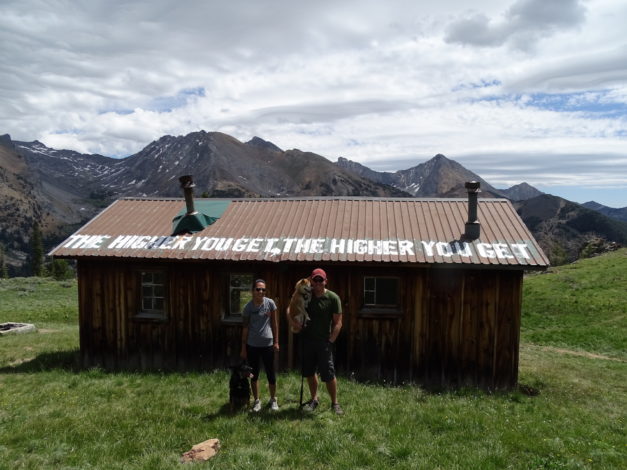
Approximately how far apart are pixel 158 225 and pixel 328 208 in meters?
5.02

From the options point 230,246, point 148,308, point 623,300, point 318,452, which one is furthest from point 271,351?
point 623,300

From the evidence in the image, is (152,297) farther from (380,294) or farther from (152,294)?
(380,294)

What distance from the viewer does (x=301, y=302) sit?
789cm

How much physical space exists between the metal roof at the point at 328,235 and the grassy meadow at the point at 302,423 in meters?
3.02

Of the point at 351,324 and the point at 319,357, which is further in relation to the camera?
the point at 351,324

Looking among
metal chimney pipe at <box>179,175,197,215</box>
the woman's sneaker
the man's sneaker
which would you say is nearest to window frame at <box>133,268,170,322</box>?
metal chimney pipe at <box>179,175,197,215</box>

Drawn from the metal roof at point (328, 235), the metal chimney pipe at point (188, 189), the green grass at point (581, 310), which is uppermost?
the metal chimney pipe at point (188, 189)

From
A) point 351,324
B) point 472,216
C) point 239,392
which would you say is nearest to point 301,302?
point 239,392

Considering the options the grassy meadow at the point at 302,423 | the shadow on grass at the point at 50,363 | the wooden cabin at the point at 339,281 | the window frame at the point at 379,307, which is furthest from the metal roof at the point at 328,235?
the shadow on grass at the point at 50,363

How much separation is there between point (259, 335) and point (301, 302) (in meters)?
0.99

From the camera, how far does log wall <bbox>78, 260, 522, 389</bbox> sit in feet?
36.1

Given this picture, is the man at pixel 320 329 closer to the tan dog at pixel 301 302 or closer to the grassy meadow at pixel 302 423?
the tan dog at pixel 301 302

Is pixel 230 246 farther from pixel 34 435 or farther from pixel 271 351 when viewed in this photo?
pixel 34 435

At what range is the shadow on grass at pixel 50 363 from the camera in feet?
40.2
